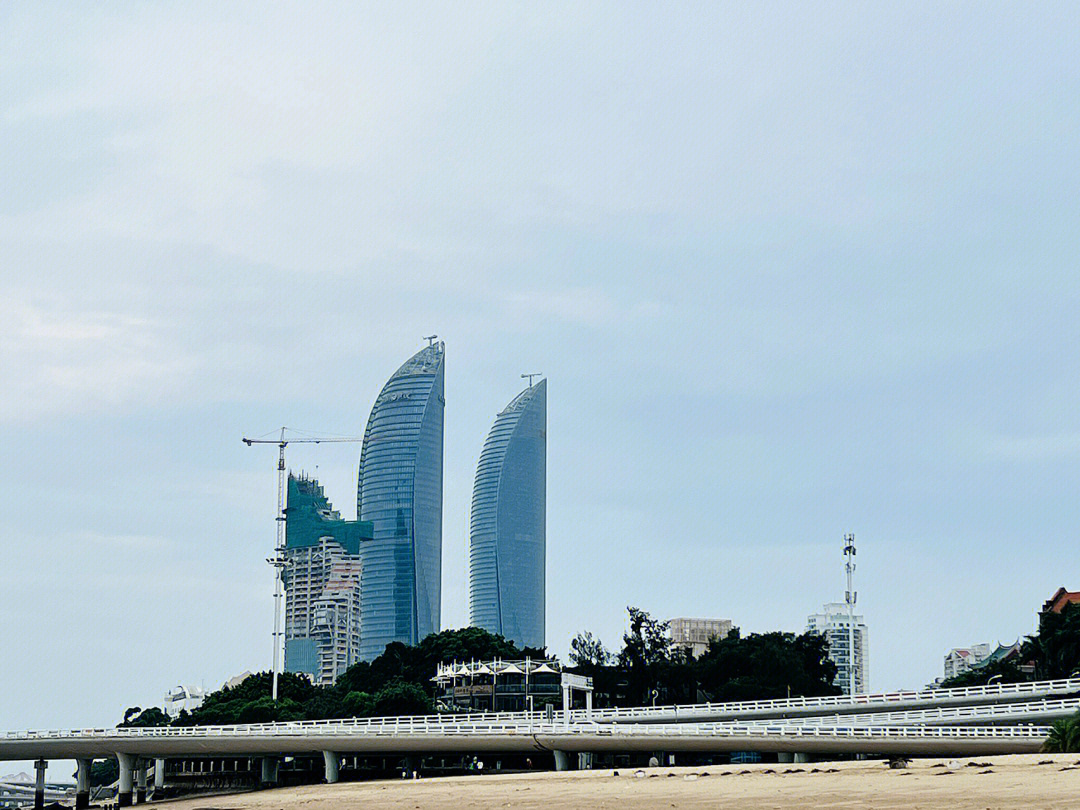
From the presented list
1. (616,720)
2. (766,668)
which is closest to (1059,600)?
(766,668)

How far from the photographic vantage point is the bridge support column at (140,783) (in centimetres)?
9081

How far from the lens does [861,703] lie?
8669 cm

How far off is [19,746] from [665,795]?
6698 centimetres

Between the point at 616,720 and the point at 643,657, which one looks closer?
the point at 616,720

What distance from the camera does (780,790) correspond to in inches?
1436

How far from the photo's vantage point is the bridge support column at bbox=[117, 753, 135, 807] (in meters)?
87.6

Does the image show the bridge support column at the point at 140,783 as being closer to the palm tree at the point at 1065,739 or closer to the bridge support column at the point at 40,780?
the bridge support column at the point at 40,780

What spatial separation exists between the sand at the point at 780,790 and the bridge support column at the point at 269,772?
36.8 metres

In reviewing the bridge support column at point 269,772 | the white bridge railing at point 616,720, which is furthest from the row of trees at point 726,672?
the bridge support column at point 269,772

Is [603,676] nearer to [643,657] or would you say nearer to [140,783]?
[643,657]

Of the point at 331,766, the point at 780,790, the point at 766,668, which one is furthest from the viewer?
the point at 766,668

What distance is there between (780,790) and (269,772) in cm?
6334

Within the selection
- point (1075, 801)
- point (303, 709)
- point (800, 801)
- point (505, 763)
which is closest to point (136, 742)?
point (505, 763)

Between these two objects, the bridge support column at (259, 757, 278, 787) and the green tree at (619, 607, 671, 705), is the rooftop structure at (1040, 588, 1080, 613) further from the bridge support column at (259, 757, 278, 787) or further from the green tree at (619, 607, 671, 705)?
the bridge support column at (259, 757, 278, 787)
